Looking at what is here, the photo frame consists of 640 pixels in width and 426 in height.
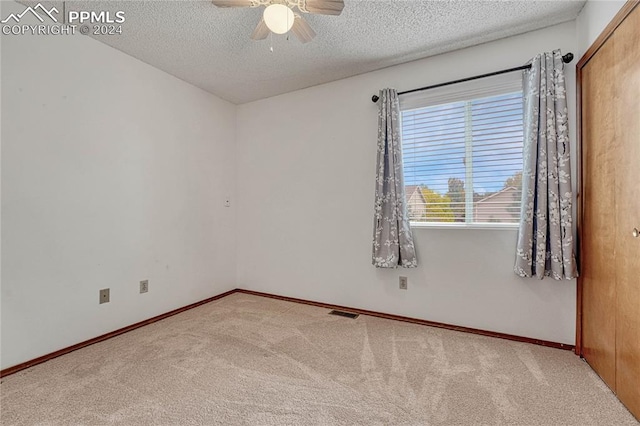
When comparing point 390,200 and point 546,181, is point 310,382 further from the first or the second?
Answer: point 546,181

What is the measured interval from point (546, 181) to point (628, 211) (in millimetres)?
614

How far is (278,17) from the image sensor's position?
1672 millimetres

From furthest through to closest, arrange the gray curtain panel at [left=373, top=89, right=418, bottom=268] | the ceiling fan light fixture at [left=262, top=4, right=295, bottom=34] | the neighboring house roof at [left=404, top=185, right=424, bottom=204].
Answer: the neighboring house roof at [left=404, top=185, right=424, bottom=204] → the gray curtain panel at [left=373, top=89, right=418, bottom=268] → the ceiling fan light fixture at [left=262, top=4, right=295, bottom=34]

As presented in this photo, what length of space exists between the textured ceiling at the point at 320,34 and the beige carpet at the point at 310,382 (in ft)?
8.02

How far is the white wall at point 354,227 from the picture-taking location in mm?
2332

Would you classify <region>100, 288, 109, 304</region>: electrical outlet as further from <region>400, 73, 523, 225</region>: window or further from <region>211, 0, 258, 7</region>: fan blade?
<region>400, 73, 523, 225</region>: window

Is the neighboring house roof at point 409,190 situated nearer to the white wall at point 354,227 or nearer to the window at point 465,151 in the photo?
the window at point 465,151

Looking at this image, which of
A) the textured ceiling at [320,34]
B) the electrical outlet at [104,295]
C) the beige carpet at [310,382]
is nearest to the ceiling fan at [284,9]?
the textured ceiling at [320,34]

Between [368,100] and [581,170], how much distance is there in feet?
6.01

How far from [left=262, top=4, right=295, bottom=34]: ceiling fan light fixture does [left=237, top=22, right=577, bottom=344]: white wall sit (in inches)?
55.3

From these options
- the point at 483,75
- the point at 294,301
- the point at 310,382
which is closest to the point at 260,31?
the point at 483,75

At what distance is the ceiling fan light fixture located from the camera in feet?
5.40

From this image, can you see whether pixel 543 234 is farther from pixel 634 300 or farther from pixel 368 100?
pixel 368 100

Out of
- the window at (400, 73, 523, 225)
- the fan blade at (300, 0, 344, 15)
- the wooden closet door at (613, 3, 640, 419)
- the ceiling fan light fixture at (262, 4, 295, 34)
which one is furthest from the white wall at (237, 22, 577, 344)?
the ceiling fan light fixture at (262, 4, 295, 34)
